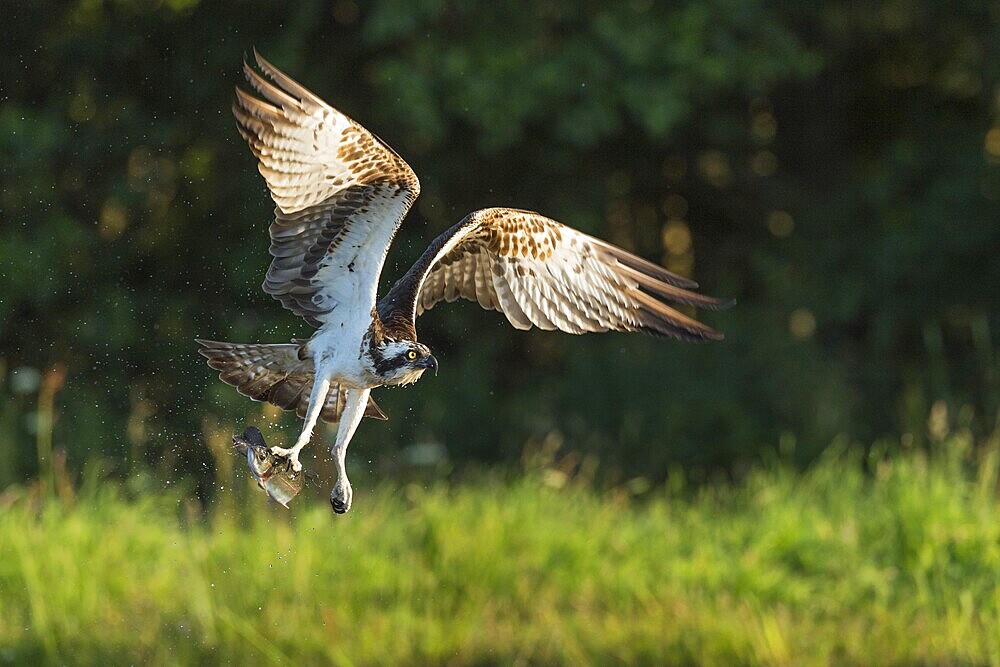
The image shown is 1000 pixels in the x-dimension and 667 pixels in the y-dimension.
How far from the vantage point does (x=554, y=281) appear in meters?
3.79

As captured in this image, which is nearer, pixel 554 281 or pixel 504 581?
pixel 554 281

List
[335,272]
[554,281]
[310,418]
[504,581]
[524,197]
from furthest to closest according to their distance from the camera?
[524,197] → [504,581] → [554,281] → [335,272] → [310,418]

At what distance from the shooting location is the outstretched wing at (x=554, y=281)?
142 inches

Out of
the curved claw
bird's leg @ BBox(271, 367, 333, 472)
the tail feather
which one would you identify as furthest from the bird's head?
the tail feather

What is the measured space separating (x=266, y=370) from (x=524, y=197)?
27.9ft

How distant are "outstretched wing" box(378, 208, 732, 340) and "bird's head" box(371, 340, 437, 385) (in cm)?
74

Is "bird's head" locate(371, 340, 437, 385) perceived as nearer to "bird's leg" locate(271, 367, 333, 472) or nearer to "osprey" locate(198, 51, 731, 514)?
"osprey" locate(198, 51, 731, 514)

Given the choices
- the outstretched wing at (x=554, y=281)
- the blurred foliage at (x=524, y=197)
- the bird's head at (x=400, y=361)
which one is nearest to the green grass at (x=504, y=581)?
the blurred foliage at (x=524, y=197)

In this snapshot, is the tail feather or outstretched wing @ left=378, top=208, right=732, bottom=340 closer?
the tail feather

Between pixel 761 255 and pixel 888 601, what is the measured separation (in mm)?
6124

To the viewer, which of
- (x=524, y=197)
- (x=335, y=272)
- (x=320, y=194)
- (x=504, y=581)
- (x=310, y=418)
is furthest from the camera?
(x=524, y=197)

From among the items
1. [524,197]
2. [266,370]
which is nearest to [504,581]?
[266,370]

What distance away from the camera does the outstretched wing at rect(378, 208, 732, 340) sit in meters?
3.62

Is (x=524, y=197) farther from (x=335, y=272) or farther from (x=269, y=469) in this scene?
(x=269, y=469)
